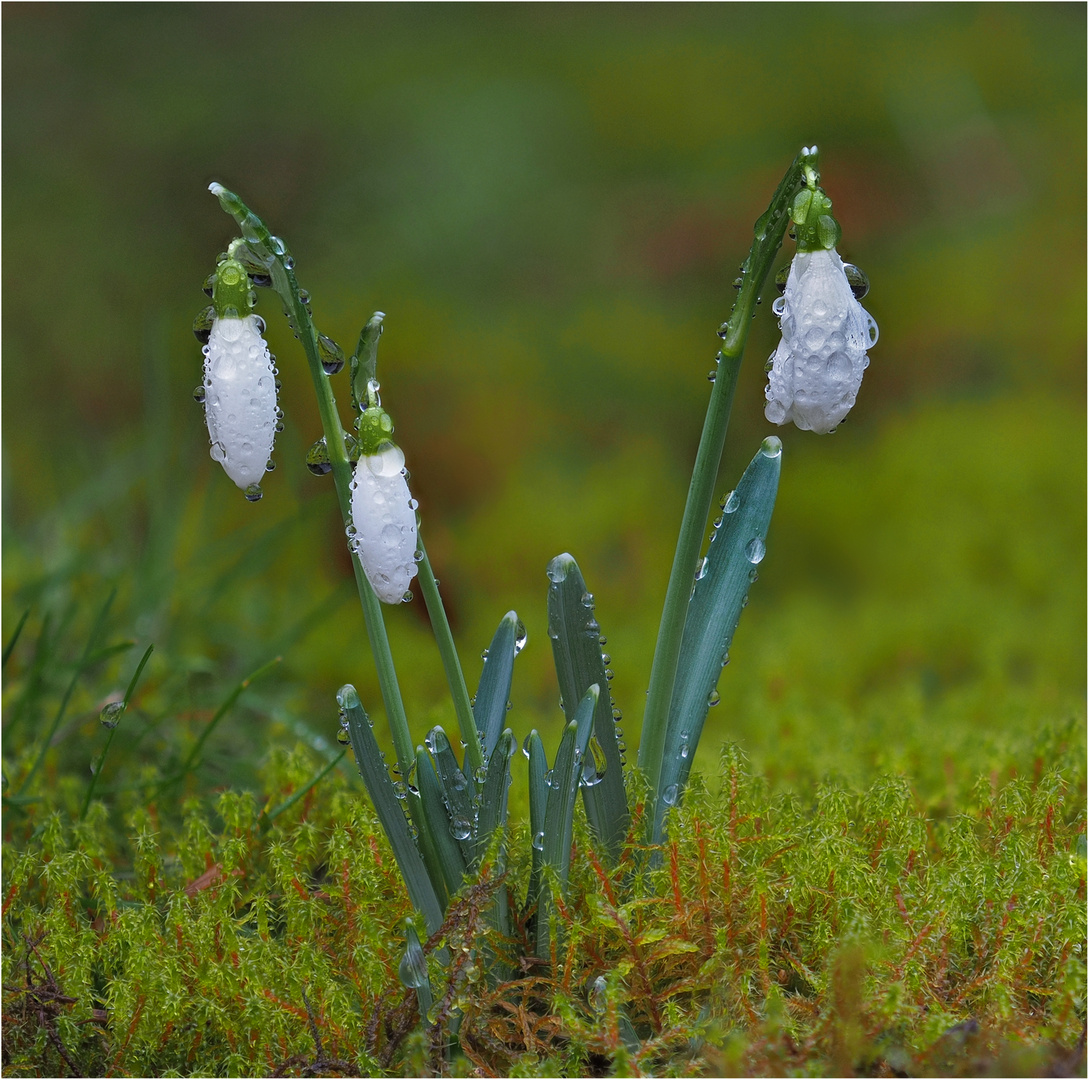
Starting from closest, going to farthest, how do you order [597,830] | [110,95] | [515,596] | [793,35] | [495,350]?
1. [597,830]
2. [515,596]
3. [495,350]
4. [110,95]
5. [793,35]

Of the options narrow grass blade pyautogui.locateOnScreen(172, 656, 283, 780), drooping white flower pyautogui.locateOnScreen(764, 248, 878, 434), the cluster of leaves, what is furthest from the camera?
narrow grass blade pyautogui.locateOnScreen(172, 656, 283, 780)

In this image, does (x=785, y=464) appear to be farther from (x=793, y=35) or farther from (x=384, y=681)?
(x=793, y=35)


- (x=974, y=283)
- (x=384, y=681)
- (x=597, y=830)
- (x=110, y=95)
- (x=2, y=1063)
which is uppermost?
(x=110, y=95)

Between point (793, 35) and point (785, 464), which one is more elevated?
point (793, 35)

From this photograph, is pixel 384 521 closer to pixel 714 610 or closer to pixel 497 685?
pixel 497 685

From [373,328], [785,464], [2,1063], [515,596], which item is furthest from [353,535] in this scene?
[785,464]

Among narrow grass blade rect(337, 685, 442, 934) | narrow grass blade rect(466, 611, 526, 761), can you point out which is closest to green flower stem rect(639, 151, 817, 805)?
narrow grass blade rect(466, 611, 526, 761)

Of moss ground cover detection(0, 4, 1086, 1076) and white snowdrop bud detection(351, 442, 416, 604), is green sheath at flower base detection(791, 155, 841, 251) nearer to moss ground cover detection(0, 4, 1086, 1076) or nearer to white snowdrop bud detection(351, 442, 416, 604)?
white snowdrop bud detection(351, 442, 416, 604)
